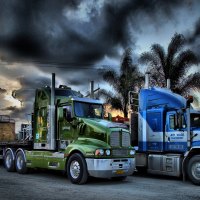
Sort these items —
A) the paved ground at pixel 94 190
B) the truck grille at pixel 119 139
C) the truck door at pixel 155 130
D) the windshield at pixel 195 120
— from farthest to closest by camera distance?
the truck door at pixel 155 130
the windshield at pixel 195 120
the truck grille at pixel 119 139
the paved ground at pixel 94 190

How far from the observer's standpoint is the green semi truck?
46.1 ft

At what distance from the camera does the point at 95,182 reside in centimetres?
1481

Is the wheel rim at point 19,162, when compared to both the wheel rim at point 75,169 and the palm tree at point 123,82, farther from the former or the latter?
the palm tree at point 123,82

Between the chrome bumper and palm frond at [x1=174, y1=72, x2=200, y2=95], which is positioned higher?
palm frond at [x1=174, y1=72, x2=200, y2=95]

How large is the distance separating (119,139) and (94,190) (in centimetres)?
267

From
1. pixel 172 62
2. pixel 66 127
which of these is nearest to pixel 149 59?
pixel 172 62

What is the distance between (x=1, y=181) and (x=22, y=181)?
0.77 meters

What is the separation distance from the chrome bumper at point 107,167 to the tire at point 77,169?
0.73 ft

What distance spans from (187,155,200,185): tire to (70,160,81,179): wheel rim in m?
4.40

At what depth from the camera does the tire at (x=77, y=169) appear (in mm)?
13977

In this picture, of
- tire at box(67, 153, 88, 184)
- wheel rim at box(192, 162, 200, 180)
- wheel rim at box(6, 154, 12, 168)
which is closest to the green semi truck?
tire at box(67, 153, 88, 184)

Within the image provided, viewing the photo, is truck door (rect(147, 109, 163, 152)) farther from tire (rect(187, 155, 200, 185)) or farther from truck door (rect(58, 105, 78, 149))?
truck door (rect(58, 105, 78, 149))

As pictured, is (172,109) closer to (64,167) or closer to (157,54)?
(64,167)

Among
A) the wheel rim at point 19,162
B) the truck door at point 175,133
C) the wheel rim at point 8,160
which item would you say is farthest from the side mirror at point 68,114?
the wheel rim at point 8,160
